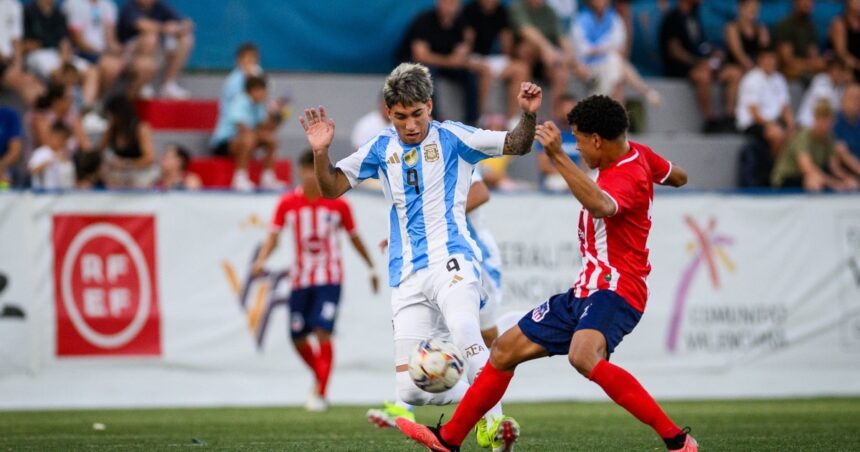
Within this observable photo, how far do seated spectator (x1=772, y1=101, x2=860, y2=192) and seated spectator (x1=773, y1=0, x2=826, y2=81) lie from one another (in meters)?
2.68

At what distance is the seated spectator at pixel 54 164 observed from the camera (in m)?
14.6

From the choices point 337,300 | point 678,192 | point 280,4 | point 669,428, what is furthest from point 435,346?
point 280,4

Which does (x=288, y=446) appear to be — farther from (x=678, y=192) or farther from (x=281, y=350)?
(x=678, y=192)

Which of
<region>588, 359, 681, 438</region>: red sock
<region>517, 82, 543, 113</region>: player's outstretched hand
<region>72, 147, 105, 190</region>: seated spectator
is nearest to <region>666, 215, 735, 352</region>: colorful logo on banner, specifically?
<region>72, 147, 105, 190</region>: seated spectator

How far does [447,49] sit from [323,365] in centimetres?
697

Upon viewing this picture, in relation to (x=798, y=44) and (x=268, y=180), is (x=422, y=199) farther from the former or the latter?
(x=798, y=44)

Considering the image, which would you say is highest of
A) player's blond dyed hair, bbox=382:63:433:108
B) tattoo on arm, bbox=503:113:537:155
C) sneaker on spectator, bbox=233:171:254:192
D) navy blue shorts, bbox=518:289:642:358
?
sneaker on spectator, bbox=233:171:254:192

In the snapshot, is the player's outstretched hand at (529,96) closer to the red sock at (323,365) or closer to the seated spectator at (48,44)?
the red sock at (323,365)

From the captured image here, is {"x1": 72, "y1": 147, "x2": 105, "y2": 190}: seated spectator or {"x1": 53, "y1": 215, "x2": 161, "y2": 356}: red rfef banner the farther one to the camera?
{"x1": 72, "y1": 147, "x2": 105, "y2": 190}: seated spectator

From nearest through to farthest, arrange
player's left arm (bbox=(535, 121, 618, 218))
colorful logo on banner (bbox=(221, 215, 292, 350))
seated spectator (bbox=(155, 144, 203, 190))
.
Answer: player's left arm (bbox=(535, 121, 618, 218))
colorful logo on banner (bbox=(221, 215, 292, 350))
seated spectator (bbox=(155, 144, 203, 190))

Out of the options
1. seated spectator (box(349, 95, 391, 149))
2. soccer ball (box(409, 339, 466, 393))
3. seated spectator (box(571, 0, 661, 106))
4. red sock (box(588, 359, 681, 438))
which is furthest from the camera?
seated spectator (box(571, 0, 661, 106))

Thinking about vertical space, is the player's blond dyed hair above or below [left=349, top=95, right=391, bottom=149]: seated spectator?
below

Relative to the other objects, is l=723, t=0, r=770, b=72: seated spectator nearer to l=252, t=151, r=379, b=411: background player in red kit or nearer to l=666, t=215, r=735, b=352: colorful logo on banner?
l=666, t=215, r=735, b=352: colorful logo on banner

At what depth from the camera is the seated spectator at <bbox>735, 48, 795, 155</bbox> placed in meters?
18.7
